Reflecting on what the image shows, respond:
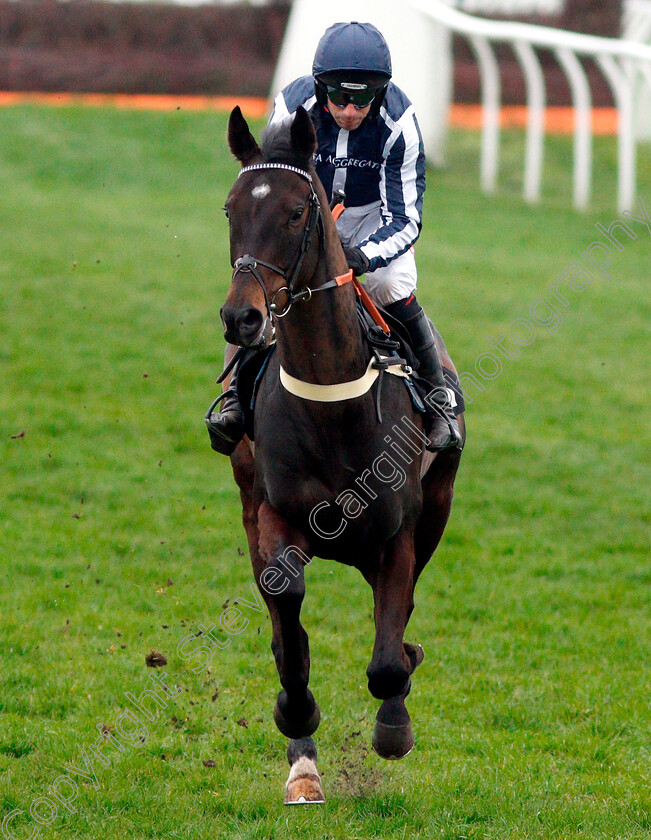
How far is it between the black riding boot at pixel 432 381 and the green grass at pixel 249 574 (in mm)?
1586

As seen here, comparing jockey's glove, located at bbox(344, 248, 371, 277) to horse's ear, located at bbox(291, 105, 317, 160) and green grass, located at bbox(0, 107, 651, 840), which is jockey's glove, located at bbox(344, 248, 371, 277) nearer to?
horse's ear, located at bbox(291, 105, 317, 160)

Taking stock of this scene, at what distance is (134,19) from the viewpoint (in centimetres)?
2122

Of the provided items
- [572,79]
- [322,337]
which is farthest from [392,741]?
[572,79]

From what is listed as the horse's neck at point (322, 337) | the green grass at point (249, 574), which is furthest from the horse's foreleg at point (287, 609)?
the horse's neck at point (322, 337)

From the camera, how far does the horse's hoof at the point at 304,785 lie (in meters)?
4.84

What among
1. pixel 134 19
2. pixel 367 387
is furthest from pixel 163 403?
pixel 134 19

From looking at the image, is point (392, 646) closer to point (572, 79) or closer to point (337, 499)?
point (337, 499)

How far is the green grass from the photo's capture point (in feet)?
16.8

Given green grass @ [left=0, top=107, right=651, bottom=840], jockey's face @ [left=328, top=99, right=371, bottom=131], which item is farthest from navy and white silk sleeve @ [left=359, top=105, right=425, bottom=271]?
green grass @ [left=0, top=107, right=651, bottom=840]

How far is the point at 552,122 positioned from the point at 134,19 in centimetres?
815

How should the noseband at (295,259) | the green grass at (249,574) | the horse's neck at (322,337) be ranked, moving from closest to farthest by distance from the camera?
the noseband at (295,259), the horse's neck at (322,337), the green grass at (249,574)

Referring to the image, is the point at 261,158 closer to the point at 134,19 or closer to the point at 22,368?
the point at 22,368

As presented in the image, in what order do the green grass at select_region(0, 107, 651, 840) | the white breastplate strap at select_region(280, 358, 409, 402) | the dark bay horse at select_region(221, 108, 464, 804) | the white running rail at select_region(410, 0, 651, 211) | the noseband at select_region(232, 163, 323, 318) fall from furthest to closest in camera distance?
the white running rail at select_region(410, 0, 651, 211), the green grass at select_region(0, 107, 651, 840), the white breastplate strap at select_region(280, 358, 409, 402), the dark bay horse at select_region(221, 108, 464, 804), the noseband at select_region(232, 163, 323, 318)

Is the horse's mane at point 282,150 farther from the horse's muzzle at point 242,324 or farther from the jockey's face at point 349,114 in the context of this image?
the horse's muzzle at point 242,324
